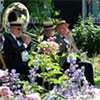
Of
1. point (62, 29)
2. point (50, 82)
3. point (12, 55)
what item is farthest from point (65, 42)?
point (50, 82)

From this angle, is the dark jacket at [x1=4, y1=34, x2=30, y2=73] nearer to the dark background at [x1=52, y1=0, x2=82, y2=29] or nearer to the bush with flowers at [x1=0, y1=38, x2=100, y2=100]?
the bush with flowers at [x1=0, y1=38, x2=100, y2=100]

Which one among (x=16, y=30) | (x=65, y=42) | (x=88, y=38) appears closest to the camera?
(x=16, y=30)

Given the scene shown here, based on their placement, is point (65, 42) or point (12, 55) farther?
point (65, 42)

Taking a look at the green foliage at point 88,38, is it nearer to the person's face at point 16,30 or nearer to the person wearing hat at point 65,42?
the person wearing hat at point 65,42

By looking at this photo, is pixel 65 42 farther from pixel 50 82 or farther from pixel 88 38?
pixel 88 38

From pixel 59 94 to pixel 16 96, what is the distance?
1.22 ft

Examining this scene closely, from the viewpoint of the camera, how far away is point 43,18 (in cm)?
1408

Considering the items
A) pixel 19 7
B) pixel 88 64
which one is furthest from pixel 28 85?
pixel 19 7

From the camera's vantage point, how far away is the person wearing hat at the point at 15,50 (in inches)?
243

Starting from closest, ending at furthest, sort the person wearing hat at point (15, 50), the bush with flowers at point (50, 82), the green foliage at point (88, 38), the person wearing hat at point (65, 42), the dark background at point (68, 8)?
the bush with flowers at point (50, 82) < the person wearing hat at point (15, 50) < the person wearing hat at point (65, 42) < the green foliage at point (88, 38) < the dark background at point (68, 8)

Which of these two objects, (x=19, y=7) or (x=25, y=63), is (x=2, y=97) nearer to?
(x=25, y=63)

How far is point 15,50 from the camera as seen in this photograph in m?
6.14

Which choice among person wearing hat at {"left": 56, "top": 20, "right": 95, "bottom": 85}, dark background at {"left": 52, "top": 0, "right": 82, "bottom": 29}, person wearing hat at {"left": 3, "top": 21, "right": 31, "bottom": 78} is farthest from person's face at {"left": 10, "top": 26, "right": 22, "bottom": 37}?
dark background at {"left": 52, "top": 0, "right": 82, "bottom": 29}

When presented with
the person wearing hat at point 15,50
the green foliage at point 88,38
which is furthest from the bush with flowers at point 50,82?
the green foliage at point 88,38
